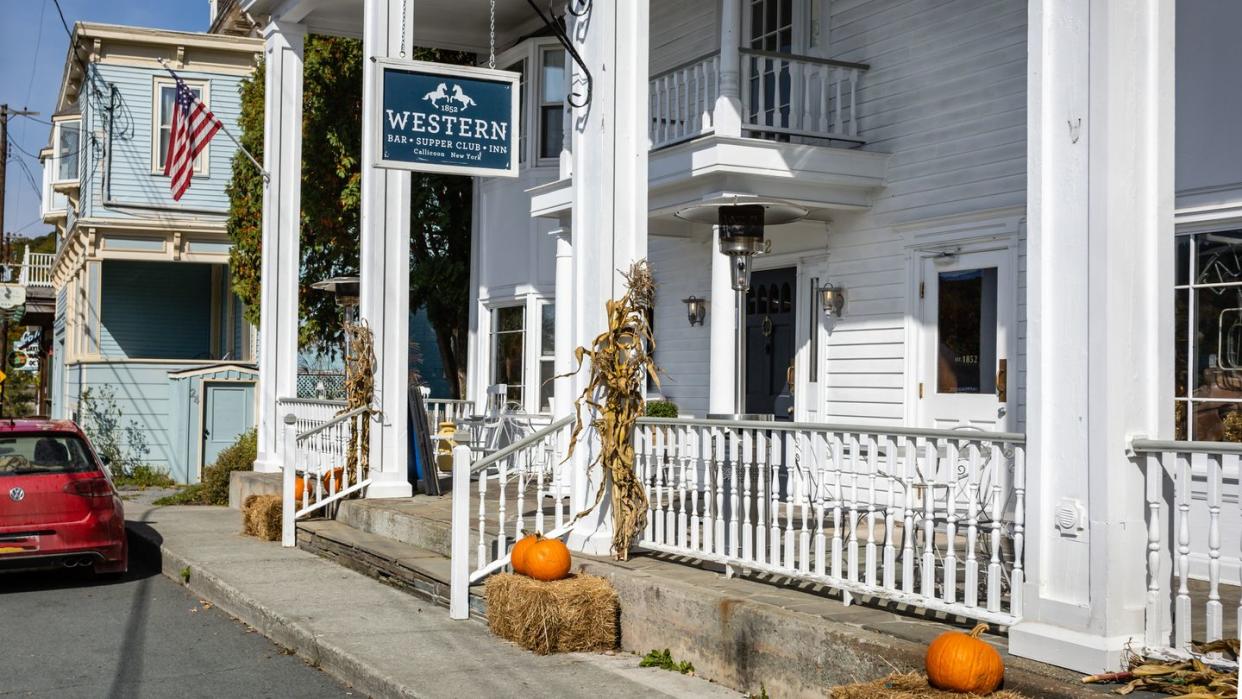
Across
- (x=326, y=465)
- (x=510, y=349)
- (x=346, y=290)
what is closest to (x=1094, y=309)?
(x=326, y=465)

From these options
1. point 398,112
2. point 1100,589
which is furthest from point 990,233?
point 1100,589

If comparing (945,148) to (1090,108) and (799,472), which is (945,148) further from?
(1090,108)

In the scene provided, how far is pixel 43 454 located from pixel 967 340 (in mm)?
8223

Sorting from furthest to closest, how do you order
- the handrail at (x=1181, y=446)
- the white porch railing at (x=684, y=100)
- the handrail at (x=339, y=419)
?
the handrail at (x=339, y=419)
the white porch railing at (x=684, y=100)
the handrail at (x=1181, y=446)

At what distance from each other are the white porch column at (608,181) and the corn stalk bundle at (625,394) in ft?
0.59

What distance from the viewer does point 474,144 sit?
988 cm

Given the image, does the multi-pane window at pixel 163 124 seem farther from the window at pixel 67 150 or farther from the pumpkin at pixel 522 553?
the pumpkin at pixel 522 553

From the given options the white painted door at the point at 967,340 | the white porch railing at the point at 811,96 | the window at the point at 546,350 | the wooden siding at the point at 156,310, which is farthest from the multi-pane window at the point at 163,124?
the white painted door at the point at 967,340

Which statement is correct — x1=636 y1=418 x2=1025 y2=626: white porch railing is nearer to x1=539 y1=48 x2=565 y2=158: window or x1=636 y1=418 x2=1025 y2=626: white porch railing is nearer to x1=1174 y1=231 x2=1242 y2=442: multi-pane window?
x1=1174 y1=231 x2=1242 y2=442: multi-pane window

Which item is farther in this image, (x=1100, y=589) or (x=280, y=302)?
(x=280, y=302)

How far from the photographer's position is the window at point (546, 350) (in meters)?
15.6

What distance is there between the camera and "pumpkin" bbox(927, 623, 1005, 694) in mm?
4793

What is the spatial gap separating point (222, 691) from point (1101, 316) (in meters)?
5.14

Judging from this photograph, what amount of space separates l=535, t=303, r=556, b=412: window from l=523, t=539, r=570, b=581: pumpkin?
A: 7.90 meters
